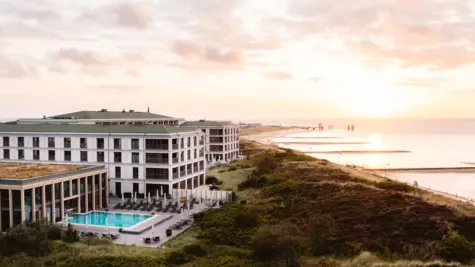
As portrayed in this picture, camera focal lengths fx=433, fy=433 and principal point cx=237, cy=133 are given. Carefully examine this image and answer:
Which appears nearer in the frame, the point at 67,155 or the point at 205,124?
the point at 67,155

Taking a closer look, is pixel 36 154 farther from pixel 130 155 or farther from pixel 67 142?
pixel 130 155

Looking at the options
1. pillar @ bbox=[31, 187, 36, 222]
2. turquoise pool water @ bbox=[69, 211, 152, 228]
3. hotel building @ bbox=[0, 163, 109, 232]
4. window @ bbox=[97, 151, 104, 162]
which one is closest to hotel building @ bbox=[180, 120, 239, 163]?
window @ bbox=[97, 151, 104, 162]

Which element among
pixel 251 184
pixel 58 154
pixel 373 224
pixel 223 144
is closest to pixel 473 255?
pixel 373 224

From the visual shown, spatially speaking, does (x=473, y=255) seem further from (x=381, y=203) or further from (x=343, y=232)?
(x=381, y=203)

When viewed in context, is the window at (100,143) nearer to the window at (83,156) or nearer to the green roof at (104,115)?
the window at (83,156)

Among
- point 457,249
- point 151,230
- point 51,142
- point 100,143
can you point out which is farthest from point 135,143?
point 457,249

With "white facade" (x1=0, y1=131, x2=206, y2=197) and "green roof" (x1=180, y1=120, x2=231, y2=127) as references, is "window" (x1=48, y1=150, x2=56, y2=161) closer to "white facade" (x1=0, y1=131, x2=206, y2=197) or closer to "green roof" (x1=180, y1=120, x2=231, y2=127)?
"white facade" (x1=0, y1=131, x2=206, y2=197)

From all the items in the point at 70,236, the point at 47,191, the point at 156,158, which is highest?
the point at 156,158
